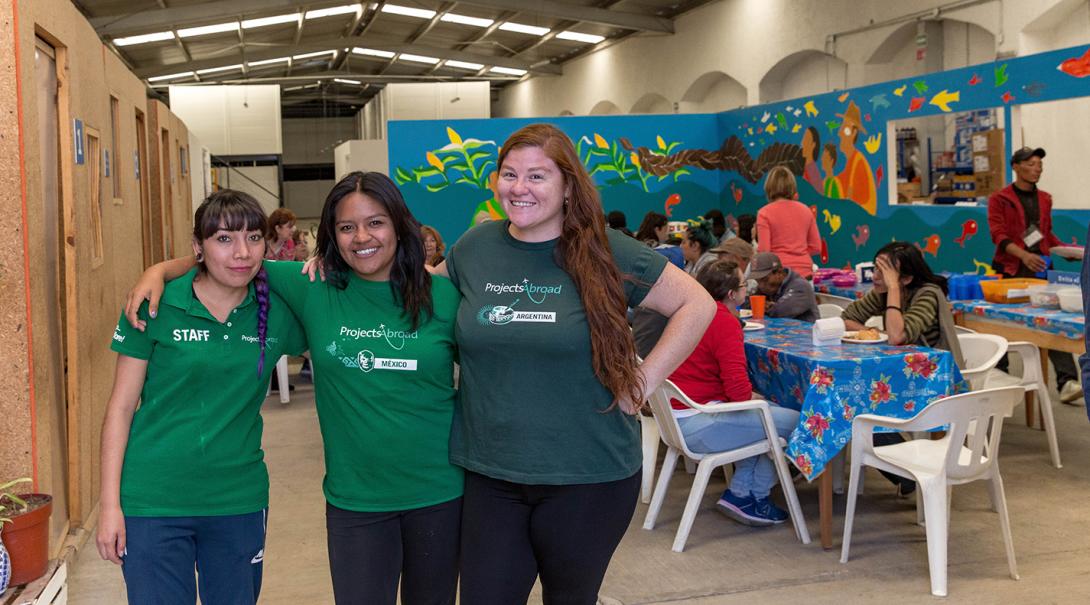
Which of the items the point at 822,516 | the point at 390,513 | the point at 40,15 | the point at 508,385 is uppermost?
the point at 40,15

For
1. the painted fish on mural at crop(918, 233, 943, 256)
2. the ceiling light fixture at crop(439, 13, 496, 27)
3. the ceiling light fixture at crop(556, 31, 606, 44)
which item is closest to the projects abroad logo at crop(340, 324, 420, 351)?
the painted fish on mural at crop(918, 233, 943, 256)

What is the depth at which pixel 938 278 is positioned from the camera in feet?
16.3

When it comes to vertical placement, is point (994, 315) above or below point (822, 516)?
above

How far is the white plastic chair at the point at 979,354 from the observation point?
15.5ft

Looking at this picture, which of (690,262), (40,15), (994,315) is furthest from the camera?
(690,262)

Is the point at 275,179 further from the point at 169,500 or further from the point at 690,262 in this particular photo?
the point at 169,500

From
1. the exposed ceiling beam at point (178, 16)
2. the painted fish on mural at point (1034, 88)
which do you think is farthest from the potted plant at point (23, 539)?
the exposed ceiling beam at point (178, 16)

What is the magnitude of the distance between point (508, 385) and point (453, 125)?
1008 centimetres

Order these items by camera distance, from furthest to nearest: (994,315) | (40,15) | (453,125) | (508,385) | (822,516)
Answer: (453,125) < (994,315) < (822,516) < (40,15) < (508,385)

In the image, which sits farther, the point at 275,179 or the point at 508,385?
the point at 275,179

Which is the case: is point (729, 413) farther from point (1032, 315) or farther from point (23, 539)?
point (23, 539)

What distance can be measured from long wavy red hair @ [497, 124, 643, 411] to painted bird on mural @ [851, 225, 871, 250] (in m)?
8.36

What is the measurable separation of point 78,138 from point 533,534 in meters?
3.08

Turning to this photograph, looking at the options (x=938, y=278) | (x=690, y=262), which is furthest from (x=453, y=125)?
(x=938, y=278)
